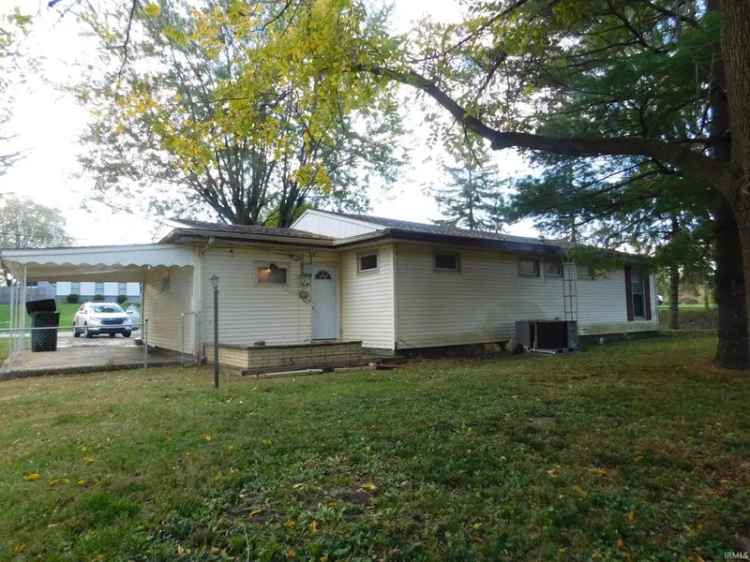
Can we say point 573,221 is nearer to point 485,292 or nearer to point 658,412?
point 485,292

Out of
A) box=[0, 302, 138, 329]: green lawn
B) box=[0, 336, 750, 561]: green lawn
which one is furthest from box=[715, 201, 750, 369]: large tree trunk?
box=[0, 302, 138, 329]: green lawn

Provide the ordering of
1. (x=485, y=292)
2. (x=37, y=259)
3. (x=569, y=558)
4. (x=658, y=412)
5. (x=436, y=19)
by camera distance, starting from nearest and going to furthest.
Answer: (x=569, y=558) < (x=658, y=412) < (x=436, y=19) < (x=37, y=259) < (x=485, y=292)

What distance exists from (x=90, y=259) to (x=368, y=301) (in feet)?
20.0

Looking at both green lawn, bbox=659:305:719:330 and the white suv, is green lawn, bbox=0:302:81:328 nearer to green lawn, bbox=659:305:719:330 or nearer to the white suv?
the white suv

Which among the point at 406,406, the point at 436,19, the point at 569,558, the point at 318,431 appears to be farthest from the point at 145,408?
the point at 436,19

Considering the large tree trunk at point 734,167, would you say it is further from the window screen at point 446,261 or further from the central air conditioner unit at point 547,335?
the window screen at point 446,261

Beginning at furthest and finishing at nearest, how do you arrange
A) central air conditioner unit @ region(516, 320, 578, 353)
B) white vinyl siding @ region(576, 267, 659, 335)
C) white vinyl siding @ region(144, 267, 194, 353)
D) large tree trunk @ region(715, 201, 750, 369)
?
white vinyl siding @ region(576, 267, 659, 335)
central air conditioner unit @ region(516, 320, 578, 353)
white vinyl siding @ region(144, 267, 194, 353)
large tree trunk @ region(715, 201, 750, 369)

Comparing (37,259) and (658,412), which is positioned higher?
(37,259)

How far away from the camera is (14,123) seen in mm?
14773

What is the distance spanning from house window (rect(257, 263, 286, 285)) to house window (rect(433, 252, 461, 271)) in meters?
3.88

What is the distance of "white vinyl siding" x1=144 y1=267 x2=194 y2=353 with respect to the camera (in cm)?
1096

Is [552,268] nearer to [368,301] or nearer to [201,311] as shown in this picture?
[368,301]

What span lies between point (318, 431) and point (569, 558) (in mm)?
2545

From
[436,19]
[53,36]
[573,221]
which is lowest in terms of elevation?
[573,221]
